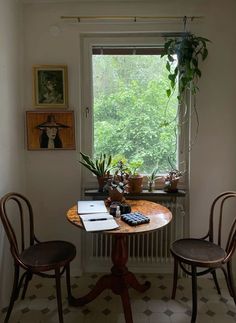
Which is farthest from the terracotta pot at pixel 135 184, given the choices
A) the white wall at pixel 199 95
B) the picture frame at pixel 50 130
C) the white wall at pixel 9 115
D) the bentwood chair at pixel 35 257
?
the white wall at pixel 9 115

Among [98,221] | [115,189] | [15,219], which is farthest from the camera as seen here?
[15,219]

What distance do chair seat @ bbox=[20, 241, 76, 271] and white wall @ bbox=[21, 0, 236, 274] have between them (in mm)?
509

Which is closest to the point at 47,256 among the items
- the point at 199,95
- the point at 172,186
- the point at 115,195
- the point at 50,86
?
the point at 115,195

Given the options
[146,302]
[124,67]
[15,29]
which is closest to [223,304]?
[146,302]

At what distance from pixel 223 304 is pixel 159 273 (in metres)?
0.61

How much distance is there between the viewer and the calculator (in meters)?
1.84

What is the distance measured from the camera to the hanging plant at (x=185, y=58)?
2307mm

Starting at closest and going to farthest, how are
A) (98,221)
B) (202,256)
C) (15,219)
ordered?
(98,221) → (202,256) → (15,219)

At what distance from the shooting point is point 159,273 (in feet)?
8.68

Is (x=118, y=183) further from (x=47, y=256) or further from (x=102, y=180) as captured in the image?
(x=47, y=256)

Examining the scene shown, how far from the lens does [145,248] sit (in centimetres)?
261

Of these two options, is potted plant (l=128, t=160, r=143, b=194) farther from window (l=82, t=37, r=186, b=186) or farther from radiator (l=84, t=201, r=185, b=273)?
radiator (l=84, t=201, r=185, b=273)

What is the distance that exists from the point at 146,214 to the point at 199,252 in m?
0.44

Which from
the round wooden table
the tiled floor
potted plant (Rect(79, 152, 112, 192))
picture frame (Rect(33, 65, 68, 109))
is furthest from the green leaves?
the tiled floor
